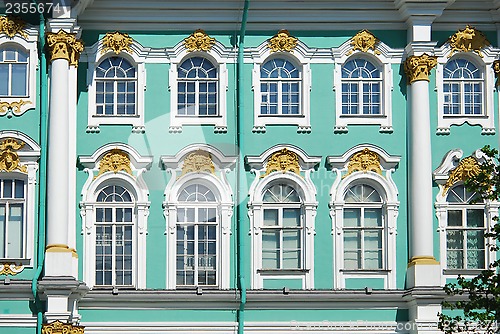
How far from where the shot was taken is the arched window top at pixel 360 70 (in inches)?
1187

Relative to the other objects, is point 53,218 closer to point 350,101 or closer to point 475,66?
point 350,101

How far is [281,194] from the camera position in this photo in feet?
97.7

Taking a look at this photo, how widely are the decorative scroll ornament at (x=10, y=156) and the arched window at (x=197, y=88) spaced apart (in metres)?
3.60

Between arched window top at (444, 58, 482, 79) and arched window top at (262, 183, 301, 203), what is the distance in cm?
433

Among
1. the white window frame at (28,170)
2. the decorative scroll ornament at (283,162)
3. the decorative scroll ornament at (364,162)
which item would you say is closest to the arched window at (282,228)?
the decorative scroll ornament at (283,162)

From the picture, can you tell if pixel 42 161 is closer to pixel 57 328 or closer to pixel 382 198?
pixel 57 328

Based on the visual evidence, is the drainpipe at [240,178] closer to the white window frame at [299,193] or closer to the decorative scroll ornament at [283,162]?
the white window frame at [299,193]

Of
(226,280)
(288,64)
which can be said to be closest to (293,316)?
(226,280)

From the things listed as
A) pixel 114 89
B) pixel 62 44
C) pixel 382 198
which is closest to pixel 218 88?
pixel 114 89

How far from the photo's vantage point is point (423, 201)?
96.4 ft

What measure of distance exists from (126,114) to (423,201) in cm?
676

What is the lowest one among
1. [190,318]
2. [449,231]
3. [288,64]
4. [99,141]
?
[190,318]

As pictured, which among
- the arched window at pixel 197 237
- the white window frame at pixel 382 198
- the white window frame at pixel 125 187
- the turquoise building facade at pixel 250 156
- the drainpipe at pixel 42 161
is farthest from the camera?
the white window frame at pixel 382 198

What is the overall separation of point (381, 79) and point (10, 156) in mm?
8315
